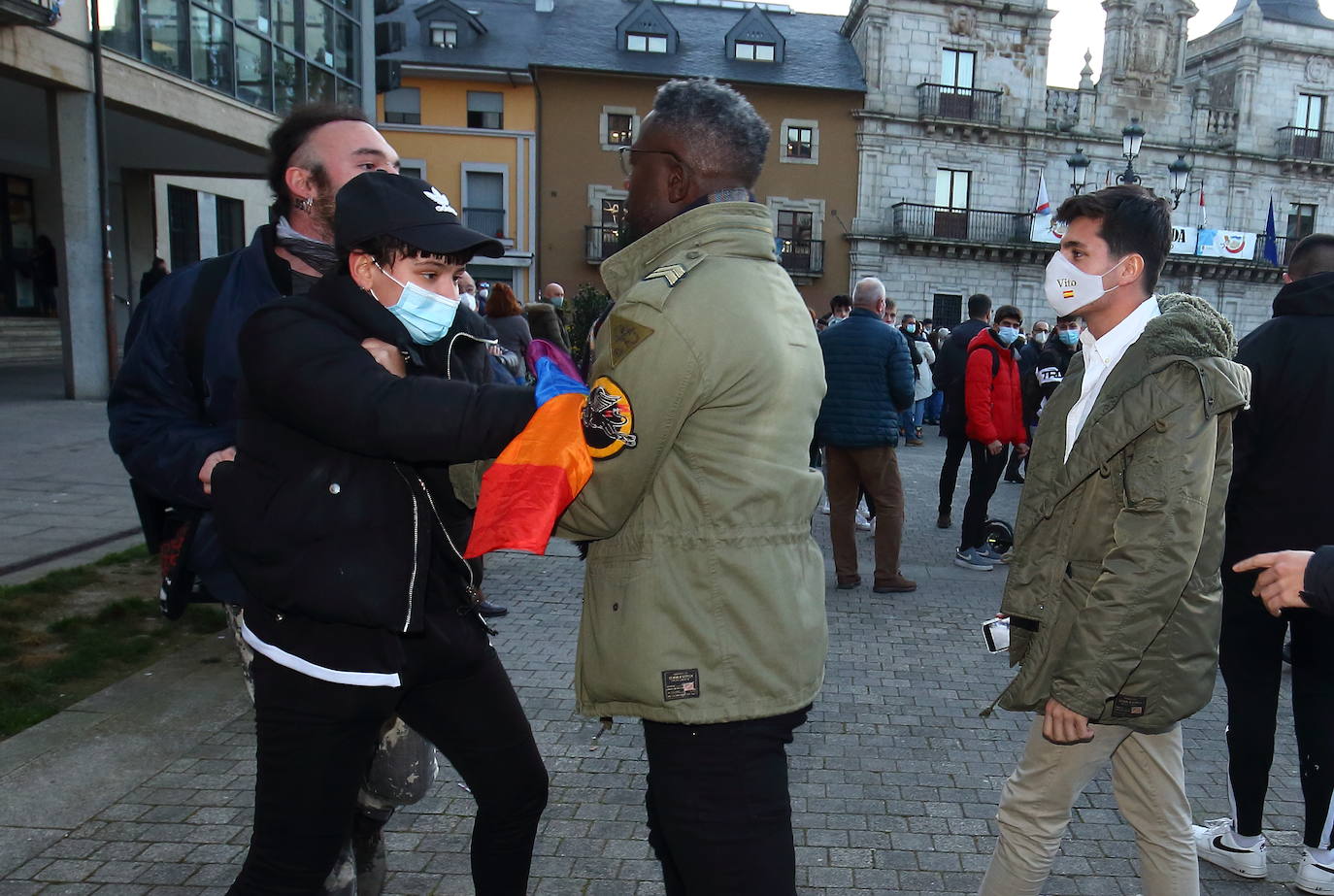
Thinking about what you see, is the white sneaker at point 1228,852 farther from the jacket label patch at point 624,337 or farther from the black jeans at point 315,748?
the jacket label patch at point 624,337

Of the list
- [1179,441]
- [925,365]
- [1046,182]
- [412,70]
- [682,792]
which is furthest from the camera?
[1046,182]

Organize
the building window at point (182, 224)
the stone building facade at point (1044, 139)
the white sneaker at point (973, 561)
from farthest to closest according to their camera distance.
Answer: the stone building facade at point (1044, 139) → the building window at point (182, 224) → the white sneaker at point (973, 561)

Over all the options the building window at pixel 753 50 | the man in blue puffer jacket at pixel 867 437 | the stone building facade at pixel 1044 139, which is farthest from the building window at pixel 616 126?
the man in blue puffer jacket at pixel 867 437

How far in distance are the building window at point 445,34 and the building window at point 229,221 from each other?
14.1m

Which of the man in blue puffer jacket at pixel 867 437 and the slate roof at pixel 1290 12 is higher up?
the slate roof at pixel 1290 12

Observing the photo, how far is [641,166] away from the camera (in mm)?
2158

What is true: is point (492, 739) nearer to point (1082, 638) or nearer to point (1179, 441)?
point (1082, 638)

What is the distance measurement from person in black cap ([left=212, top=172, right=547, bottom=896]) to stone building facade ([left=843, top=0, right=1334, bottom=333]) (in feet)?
115

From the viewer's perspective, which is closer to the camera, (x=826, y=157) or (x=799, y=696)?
(x=799, y=696)

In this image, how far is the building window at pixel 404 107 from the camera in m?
35.1

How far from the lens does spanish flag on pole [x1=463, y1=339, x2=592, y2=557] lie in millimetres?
1788

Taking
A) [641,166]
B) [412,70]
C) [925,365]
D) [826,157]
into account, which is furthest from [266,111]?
[826,157]

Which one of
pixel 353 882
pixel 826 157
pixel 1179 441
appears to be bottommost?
pixel 353 882

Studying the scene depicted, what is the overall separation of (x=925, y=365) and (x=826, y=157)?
2169cm
